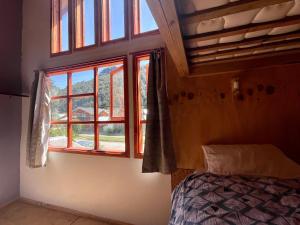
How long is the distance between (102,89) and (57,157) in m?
1.21

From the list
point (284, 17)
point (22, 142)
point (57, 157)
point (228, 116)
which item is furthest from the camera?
point (22, 142)

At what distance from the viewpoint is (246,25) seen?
1051 mm

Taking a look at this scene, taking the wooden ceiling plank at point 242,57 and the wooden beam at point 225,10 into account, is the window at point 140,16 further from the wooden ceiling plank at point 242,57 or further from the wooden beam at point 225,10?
the wooden beam at point 225,10

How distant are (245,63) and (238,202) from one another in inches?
51.6

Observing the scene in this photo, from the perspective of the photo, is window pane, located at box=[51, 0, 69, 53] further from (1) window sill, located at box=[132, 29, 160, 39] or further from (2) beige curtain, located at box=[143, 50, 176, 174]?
(2) beige curtain, located at box=[143, 50, 176, 174]

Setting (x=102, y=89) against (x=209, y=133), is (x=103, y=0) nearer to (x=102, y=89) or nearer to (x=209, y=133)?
(x=102, y=89)

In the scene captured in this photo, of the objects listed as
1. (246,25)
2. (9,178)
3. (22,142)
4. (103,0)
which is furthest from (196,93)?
(9,178)

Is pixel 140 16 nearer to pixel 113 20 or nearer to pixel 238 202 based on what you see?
pixel 113 20

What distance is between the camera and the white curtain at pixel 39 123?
8.24 ft

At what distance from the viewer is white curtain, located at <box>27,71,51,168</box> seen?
8.24 feet

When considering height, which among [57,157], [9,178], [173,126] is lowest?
[9,178]

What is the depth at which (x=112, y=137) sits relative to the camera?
7.80 feet

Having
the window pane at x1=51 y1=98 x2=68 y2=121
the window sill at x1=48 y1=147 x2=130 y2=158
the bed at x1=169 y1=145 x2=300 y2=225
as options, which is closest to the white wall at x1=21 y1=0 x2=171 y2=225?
the window sill at x1=48 y1=147 x2=130 y2=158

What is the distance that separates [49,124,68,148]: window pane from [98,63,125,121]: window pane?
698mm
